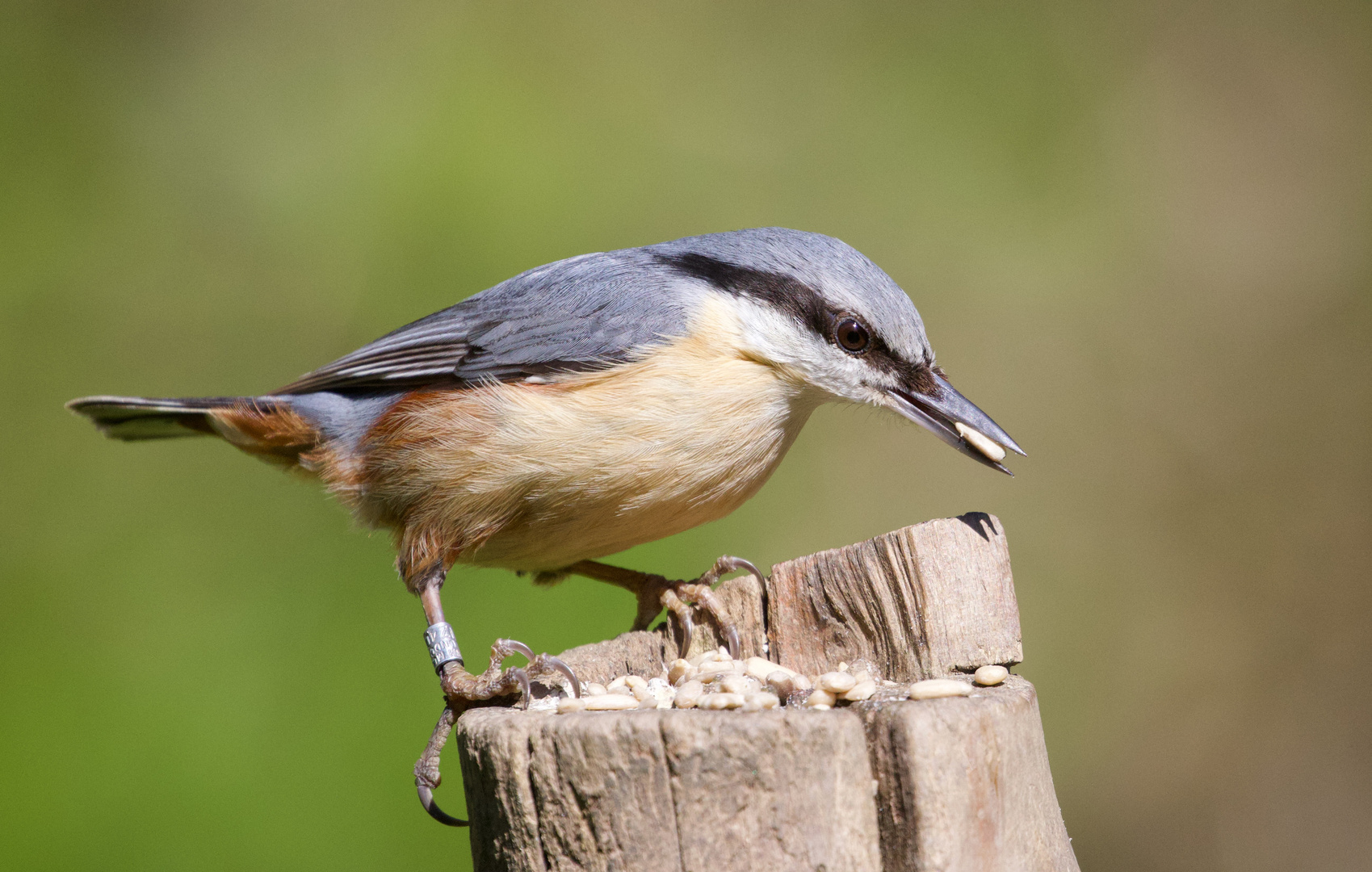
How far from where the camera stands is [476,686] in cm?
268

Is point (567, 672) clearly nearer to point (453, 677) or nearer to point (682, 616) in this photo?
point (682, 616)

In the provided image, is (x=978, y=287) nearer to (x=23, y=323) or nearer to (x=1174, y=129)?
(x=1174, y=129)

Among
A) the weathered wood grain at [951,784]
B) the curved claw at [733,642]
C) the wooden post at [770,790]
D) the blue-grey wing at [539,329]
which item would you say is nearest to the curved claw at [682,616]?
the curved claw at [733,642]

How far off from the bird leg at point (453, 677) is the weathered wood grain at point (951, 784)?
2.81 feet

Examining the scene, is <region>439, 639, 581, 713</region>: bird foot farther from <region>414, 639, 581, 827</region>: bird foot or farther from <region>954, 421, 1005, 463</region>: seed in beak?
<region>954, 421, 1005, 463</region>: seed in beak

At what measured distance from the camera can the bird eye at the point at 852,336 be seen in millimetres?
2867

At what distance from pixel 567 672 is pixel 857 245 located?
146 inches

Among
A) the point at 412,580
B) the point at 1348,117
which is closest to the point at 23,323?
the point at 412,580

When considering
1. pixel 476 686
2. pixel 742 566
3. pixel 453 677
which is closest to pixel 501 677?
pixel 476 686

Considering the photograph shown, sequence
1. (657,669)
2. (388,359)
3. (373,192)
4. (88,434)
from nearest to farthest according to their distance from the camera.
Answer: (657,669) < (388,359) < (88,434) < (373,192)

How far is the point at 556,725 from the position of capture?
68.8 inches

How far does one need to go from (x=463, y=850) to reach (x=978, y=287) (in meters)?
3.69

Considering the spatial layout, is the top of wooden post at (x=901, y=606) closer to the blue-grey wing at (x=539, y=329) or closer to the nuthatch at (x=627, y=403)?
the nuthatch at (x=627, y=403)

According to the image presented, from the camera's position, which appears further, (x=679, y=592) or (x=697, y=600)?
(x=679, y=592)
